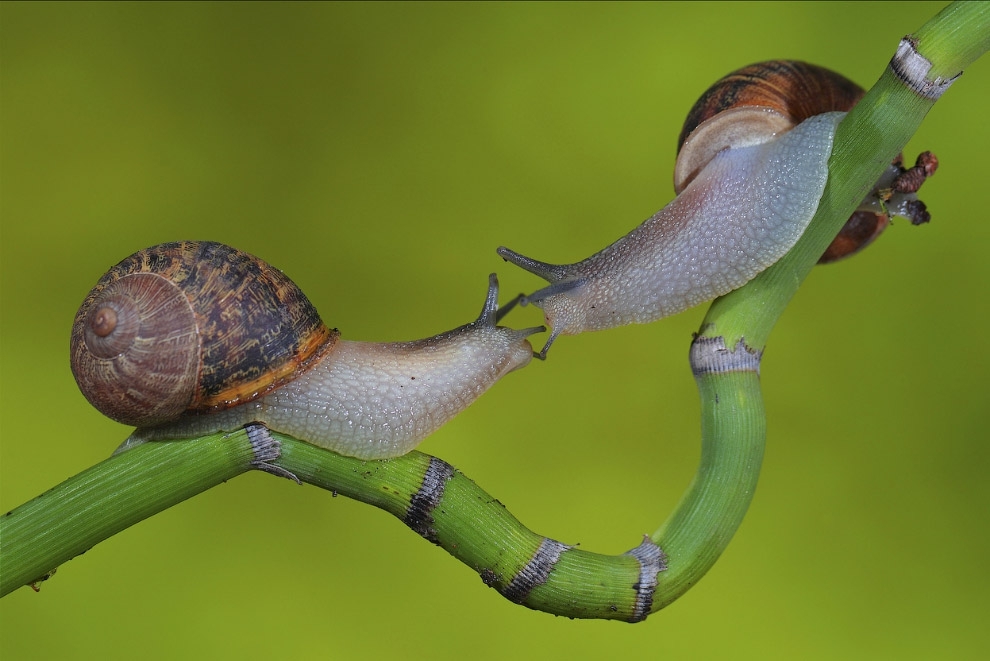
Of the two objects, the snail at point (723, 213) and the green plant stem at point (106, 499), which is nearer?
the green plant stem at point (106, 499)

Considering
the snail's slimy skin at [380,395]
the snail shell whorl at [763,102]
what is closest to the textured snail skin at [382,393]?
the snail's slimy skin at [380,395]

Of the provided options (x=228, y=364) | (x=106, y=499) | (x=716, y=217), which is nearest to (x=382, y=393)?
(x=228, y=364)

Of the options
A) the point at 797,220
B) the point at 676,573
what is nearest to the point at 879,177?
the point at 797,220

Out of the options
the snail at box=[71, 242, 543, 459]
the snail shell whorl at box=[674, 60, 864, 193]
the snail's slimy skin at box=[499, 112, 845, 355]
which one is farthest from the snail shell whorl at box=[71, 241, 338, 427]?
the snail shell whorl at box=[674, 60, 864, 193]

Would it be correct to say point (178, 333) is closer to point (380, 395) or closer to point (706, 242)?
point (380, 395)

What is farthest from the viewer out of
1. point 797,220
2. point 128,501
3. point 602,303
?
point 602,303

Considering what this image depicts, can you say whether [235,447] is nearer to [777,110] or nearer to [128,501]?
[128,501]

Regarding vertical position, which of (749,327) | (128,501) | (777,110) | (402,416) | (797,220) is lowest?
(128,501)

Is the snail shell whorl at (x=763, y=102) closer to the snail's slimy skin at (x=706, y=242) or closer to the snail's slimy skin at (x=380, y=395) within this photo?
the snail's slimy skin at (x=706, y=242)
